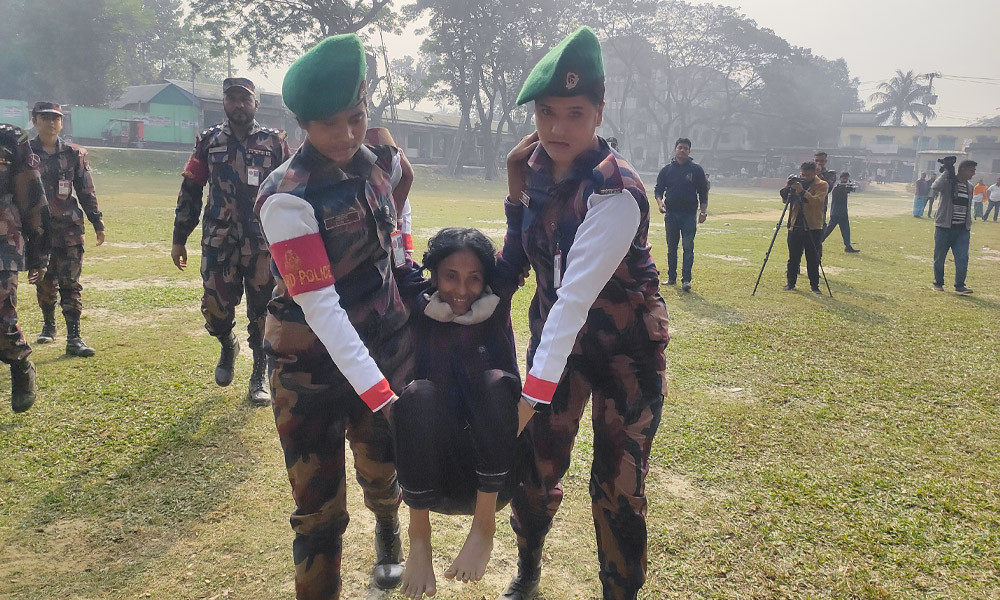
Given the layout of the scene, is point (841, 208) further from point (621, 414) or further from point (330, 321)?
point (330, 321)

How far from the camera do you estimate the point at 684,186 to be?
1005cm

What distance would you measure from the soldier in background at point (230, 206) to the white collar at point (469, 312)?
263 cm

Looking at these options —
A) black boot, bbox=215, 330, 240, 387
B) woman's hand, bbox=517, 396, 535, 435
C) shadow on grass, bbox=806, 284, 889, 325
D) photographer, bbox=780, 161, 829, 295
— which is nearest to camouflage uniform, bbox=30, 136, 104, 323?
black boot, bbox=215, 330, 240, 387

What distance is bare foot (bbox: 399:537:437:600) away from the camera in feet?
7.51

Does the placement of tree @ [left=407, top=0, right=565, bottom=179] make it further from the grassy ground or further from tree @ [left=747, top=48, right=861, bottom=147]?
the grassy ground

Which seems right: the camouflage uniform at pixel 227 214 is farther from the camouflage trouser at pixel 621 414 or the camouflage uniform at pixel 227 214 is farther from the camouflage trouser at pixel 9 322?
the camouflage trouser at pixel 621 414

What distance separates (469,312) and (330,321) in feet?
2.30

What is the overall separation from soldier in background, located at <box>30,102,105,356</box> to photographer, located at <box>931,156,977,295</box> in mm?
12239

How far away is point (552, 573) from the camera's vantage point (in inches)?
124

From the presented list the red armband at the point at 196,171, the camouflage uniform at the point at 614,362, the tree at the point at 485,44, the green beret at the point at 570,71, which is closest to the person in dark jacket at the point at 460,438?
the camouflage uniform at the point at 614,362

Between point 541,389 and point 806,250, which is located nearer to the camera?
point 541,389

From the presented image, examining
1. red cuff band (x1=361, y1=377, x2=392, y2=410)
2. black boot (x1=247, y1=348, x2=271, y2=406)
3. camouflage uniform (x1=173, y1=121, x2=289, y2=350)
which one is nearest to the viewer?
red cuff band (x1=361, y1=377, x2=392, y2=410)

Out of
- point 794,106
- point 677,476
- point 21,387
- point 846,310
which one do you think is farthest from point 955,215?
point 794,106

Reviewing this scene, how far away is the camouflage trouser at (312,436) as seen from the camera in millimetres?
2496
